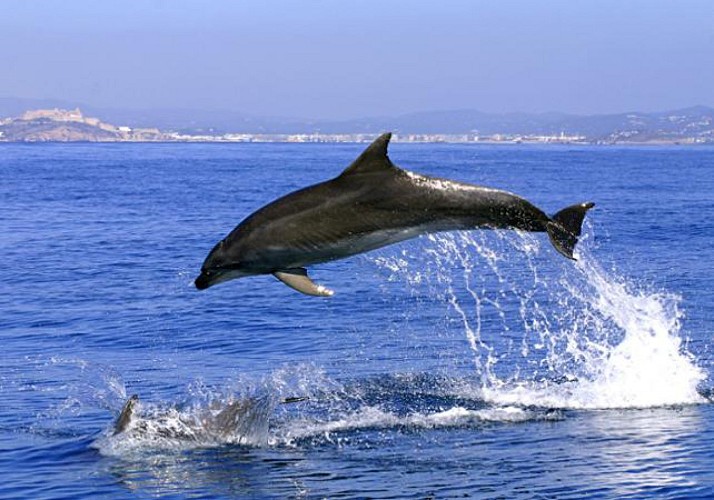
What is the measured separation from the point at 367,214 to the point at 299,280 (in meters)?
1.18

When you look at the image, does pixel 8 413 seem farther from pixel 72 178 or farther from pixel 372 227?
pixel 72 178

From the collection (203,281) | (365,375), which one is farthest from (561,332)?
(203,281)

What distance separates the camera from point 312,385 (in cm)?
2317

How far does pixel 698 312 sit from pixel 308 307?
1042cm

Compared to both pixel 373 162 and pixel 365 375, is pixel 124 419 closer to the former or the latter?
pixel 365 375

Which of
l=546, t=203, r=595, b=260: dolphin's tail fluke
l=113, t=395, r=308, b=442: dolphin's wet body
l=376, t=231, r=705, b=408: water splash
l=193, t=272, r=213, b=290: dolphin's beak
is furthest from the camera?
l=376, t=231, r=705, b=408: water splash

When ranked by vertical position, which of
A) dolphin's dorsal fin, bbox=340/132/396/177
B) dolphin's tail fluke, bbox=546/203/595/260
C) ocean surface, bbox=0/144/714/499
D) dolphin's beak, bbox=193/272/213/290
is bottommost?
ocean surface, bbox=0/144/714/499

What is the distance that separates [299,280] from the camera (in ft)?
45.6

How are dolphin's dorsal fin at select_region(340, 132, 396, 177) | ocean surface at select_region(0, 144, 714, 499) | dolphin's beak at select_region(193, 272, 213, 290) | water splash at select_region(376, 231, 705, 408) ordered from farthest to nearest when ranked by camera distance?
water splash at select_region(376, 231, 705, 408)
ocean surface at select_region(0, 144, 714, 499)
dolphin's beak at select_region(193, 272, 213, 290)
dolphin's dorsal fin at select_region(340, 132, 396, 177)

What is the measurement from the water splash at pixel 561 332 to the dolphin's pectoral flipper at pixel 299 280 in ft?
15.4

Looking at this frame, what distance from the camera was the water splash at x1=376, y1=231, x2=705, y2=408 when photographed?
2194 centimetres

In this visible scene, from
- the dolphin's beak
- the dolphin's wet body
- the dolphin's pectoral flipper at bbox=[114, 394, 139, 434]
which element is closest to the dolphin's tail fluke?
the dolphin's beak

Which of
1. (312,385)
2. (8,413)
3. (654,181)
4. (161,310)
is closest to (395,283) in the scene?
(161,310)

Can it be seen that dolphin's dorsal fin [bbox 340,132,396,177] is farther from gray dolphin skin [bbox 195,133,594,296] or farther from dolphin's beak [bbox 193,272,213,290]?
dolphin's beak [bbox 193,272,213,290]
